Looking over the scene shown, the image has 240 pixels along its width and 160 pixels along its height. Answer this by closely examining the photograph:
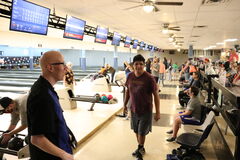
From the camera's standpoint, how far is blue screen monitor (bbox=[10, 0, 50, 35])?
354cm

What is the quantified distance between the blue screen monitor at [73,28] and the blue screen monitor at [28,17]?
840 millimetres

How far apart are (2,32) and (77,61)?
17.7 meters

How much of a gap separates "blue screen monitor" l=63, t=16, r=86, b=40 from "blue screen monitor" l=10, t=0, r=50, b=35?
33.1 inches

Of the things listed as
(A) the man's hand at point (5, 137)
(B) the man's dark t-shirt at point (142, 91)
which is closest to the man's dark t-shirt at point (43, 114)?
(A) the man's hand at point (5, 137)

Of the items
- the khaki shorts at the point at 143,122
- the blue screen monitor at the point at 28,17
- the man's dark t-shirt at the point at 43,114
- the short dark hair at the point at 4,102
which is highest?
the blue screen monitor at the point at 28,17

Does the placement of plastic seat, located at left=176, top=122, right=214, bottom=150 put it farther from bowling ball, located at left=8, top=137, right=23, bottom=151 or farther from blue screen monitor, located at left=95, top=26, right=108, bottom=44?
blue screen monitor, located at left=95, top=26, right=108, bottom=44

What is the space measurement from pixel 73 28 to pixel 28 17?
153 centimetres

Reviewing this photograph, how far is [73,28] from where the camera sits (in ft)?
17.1

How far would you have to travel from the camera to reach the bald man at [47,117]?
132 cm

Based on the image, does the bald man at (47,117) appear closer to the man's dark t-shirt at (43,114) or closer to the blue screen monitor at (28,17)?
the man's dark t-shirt at (43,114)

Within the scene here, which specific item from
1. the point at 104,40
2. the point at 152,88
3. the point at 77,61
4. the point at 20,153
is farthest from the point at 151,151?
the point at 77,61

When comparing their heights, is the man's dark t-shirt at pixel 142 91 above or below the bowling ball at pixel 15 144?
above

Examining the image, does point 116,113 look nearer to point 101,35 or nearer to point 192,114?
point 192,114

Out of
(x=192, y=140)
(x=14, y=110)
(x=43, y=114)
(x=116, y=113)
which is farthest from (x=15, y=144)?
(x=116, y=113)
